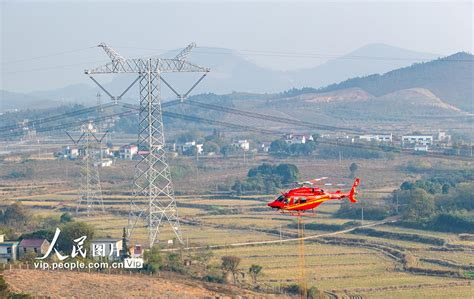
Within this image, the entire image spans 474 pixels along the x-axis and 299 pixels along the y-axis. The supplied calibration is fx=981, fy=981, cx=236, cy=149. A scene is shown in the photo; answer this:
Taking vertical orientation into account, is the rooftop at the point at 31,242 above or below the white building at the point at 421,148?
below

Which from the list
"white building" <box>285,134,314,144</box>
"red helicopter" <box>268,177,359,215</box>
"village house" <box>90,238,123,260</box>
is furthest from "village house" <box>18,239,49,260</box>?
"white building" <box>285,134,314,144</box>

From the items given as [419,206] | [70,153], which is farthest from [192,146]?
[419,206]

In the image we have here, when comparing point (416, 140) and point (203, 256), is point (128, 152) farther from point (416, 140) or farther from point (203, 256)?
point (203, 256)

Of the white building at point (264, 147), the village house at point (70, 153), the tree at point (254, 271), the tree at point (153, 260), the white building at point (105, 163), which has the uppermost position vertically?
the white building at point (264, 147)

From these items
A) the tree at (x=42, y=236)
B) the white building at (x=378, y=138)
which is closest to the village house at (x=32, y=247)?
the tree at (x=42, y=236)

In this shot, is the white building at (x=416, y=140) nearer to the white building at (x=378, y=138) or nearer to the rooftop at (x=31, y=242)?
the white building at (x=378, y=138)
